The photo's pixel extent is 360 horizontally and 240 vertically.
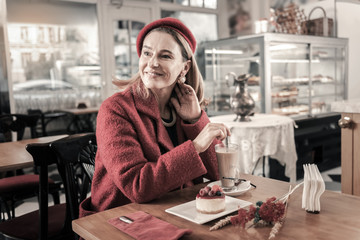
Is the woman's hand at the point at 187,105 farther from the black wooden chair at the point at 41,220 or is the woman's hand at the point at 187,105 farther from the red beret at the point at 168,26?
the black wooden chair at the point at 41,220

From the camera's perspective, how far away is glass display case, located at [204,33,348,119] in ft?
15.0

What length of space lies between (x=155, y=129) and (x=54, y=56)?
4860mm

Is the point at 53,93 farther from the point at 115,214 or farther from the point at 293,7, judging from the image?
the point at 115,214

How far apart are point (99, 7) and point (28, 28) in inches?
47.9

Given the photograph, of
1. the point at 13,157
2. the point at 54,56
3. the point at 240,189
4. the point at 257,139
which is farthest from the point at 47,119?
the point at 240,189

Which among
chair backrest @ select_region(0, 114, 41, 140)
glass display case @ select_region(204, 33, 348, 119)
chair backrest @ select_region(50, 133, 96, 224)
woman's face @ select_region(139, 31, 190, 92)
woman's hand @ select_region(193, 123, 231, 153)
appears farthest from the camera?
glass display case @ select_region(204, 33, 348, 119)

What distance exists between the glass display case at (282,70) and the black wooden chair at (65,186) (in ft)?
10.5

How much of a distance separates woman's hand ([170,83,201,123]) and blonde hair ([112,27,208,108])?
0.26 feet

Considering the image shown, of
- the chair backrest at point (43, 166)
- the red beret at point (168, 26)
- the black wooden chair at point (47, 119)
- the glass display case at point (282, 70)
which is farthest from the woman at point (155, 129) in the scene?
the black wooden chair at point (47, 119)

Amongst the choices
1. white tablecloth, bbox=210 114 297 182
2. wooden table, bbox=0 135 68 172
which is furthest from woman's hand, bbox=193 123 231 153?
white tablecloth, bbox=210 114 297 182

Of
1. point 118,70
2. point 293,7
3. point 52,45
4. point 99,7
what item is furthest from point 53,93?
point 293,7

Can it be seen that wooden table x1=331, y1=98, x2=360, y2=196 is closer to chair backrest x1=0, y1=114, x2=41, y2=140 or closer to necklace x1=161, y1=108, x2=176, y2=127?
necklace x1=161, y1=108, x2=176, y2=127

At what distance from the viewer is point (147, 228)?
101cm

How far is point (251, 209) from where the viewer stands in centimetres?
104
